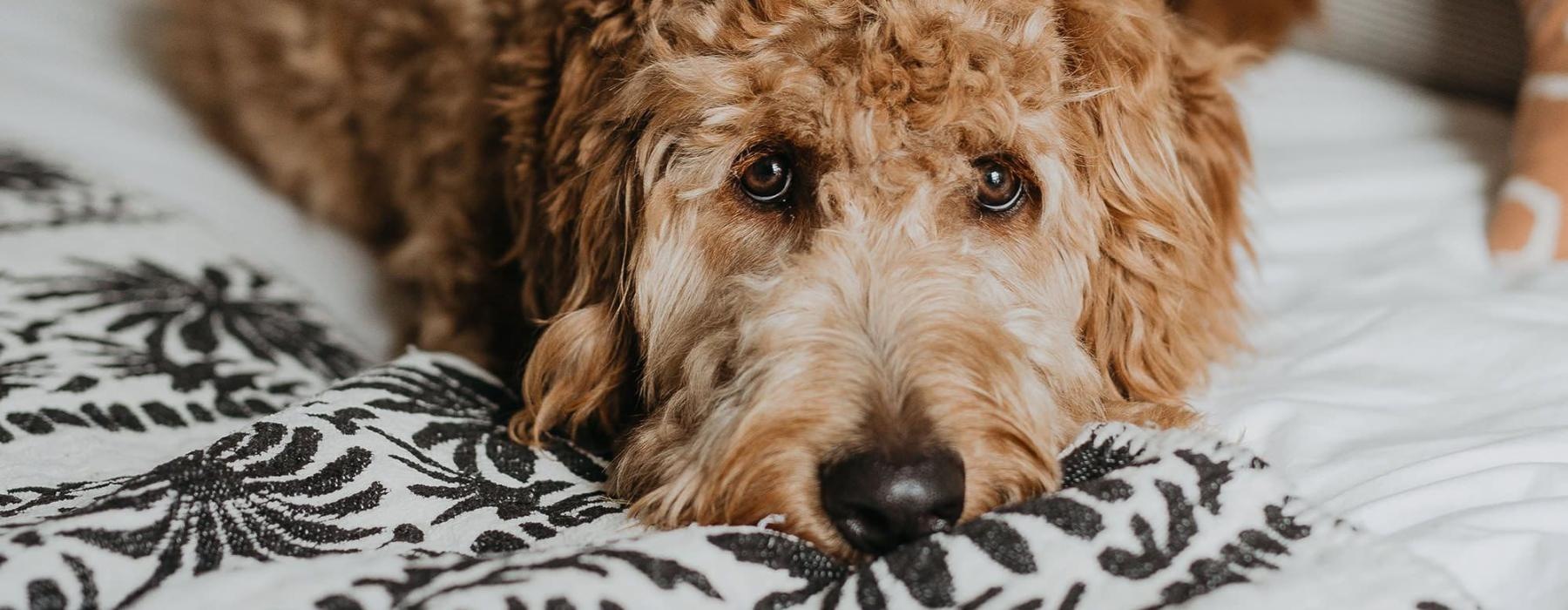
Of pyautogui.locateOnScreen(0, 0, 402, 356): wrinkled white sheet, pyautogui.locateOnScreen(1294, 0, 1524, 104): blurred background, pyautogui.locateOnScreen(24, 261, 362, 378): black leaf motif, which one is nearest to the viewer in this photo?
pyautogui.locateOnScreen(24, 261, 362, 378): black leaf motif

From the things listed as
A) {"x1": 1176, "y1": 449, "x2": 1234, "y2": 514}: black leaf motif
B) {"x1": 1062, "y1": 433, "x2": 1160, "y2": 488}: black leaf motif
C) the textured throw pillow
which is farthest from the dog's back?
the textured throw pillow

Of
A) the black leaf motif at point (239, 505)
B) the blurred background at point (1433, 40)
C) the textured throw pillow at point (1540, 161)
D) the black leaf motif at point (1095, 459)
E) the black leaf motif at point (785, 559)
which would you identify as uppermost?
the blurred background at point (1433, 40)

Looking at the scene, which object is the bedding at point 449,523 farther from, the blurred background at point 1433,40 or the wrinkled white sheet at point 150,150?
the blurred background at point 1433,40

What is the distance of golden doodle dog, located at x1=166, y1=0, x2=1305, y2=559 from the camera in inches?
52.7

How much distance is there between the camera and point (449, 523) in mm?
1364

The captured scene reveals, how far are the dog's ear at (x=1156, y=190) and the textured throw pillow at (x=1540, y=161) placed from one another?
0.58 metres

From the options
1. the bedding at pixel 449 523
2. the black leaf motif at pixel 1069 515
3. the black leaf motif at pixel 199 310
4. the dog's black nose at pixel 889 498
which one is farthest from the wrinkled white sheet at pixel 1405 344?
the black leaf motif at pixel 199 310

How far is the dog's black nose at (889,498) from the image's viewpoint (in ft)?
4.01

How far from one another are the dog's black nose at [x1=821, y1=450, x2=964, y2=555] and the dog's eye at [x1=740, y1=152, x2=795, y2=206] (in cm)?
48

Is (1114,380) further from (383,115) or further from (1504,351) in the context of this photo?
(383,115)

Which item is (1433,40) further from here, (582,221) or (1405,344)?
(582,221)

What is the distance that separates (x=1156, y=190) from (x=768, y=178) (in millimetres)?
548

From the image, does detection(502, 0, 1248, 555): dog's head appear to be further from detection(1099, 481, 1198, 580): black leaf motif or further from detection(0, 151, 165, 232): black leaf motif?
detection(0, 151, 165, 232): black leaf motif

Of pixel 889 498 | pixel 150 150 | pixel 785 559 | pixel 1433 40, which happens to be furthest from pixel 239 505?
pixel 1433 40
